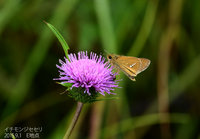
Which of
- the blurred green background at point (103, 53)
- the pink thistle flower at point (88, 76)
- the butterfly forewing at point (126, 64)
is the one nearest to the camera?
the pink thistle flower at point (88, 76)

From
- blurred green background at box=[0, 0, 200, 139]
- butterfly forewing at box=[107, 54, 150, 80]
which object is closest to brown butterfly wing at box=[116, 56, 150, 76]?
butterfly forewing at box=[107, 54, 150, 80]

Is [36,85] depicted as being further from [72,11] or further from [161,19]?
[161,19]

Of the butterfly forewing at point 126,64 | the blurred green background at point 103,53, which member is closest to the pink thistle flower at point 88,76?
the butterfly forewing at point 126,64

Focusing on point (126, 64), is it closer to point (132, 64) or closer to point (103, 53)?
point (132, 64)

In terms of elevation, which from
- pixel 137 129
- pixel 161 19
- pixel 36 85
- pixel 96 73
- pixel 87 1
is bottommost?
pixel 137 129

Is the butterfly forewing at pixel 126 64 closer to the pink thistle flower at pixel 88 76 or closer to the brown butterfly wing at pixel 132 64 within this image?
the brown butterfly wing at pixel 132 64

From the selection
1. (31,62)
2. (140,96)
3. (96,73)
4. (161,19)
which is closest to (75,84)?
(96,73)

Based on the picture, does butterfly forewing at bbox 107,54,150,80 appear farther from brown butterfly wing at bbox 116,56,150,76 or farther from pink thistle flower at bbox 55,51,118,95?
pink thistle flower at bbox 55,51,118,95

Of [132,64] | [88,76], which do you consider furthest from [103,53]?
[88,76]

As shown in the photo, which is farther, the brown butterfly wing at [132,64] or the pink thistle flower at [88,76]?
the brown butterfly wing at [132,64]
